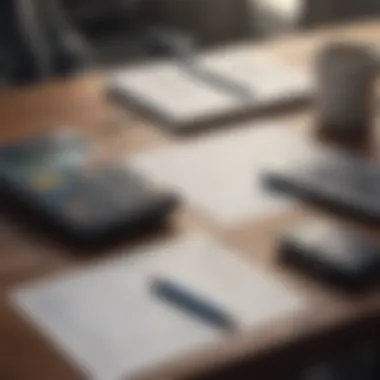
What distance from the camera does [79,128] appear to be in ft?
4.77

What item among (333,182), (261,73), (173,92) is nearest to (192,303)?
(333,182)

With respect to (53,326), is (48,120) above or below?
above

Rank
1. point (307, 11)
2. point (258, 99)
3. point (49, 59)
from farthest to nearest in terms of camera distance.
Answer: point (307, 11) < point (49, 59) < point (258, 99)

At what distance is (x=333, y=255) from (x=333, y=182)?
21 centimetres

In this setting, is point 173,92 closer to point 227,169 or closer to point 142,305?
point 227,169

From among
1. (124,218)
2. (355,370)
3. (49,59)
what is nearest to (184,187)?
(124,218)

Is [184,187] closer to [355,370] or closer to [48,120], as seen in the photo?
[48,120]

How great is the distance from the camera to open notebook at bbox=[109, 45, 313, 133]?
1512 millimetres

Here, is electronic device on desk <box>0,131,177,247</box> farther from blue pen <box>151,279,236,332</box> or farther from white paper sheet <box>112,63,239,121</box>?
white paper sheet <box>112,63,239,121</box>

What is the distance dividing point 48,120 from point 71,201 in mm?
324

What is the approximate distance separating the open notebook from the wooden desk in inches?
2.0

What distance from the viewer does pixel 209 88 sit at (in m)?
1.61

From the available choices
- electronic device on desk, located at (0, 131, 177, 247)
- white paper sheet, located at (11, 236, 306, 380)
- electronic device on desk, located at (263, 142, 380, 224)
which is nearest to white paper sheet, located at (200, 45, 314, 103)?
electronic device on desk, located at (263, 142, 380, 224)

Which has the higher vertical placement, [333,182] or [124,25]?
[124,25]
